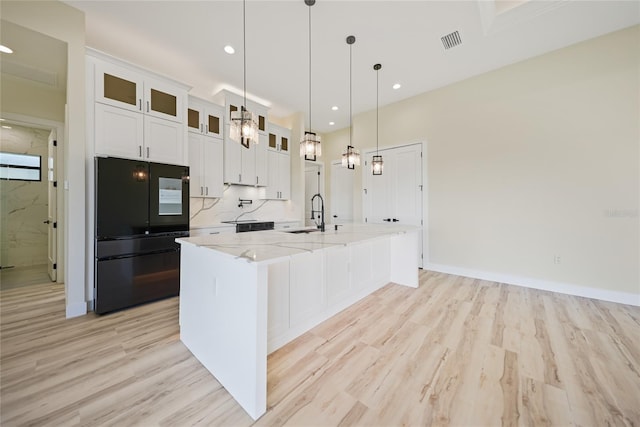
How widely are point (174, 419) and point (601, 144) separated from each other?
16.3 ft

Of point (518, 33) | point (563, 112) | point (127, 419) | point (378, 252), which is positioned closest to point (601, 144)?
point (563, 112)

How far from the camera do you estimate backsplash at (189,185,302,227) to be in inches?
159

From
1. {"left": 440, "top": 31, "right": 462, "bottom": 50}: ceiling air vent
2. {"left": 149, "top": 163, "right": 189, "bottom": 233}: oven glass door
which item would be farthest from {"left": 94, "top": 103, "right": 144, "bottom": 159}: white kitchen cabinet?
{"left": 440, "top": 31, "right": 462, "bottom": 50}: ceiling air vent

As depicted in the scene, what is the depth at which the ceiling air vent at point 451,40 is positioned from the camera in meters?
2.85

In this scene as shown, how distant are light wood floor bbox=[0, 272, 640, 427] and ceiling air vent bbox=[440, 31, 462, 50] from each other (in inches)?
130

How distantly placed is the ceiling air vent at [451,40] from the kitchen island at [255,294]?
2.48 m

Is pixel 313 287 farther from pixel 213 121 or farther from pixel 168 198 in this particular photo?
pixel 213 121

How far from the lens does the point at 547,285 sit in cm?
322

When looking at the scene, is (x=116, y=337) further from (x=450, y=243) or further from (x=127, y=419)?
(x=450, y=243)

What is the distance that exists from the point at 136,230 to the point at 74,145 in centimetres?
104

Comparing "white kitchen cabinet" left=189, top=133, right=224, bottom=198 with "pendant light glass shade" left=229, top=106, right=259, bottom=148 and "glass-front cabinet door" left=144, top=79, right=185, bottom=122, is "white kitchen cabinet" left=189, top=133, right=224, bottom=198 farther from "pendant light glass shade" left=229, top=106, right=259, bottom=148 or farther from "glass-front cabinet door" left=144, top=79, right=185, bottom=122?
"pendant light glass shade" left=229, top=106, right=259, bottom=148

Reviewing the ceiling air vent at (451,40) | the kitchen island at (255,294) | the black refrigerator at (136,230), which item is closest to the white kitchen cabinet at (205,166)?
the black refrigerator at (136,230)

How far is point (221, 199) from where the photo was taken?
4.33 m

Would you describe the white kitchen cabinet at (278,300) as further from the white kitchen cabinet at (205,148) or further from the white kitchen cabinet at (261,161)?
the white kitchen cabinet at (261,161)
